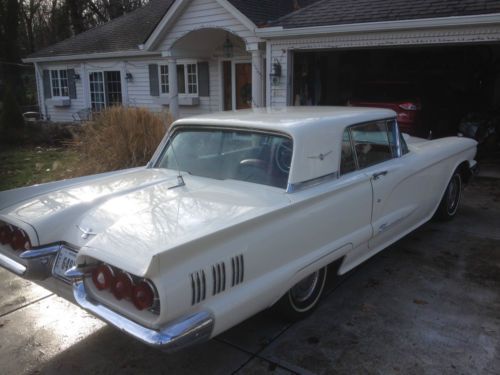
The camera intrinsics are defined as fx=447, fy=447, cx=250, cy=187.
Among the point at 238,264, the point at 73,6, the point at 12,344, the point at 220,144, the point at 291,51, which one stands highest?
the point at 73,6

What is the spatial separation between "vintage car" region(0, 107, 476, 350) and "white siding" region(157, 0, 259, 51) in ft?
24.7

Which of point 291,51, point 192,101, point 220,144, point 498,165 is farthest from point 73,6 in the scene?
point 220,144

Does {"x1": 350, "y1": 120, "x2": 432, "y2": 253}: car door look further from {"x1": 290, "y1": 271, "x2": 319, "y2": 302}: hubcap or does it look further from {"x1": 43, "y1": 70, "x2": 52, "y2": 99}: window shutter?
{"x1": 43, "y1": 70, "x2": 52, "y2": 99}: window shutter

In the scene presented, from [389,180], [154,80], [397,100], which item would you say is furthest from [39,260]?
[154,80]

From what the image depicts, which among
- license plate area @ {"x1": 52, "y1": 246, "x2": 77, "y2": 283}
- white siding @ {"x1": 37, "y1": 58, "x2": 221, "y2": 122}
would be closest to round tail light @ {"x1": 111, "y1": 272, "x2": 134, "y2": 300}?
license plate area @ {"x1": 52, "y1": 246, "x2": 77, "y2": 283}

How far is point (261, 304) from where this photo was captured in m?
2.68

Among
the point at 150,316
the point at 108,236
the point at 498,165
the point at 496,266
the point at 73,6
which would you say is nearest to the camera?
the point at 150,316

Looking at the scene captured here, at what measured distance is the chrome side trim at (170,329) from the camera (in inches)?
84.4

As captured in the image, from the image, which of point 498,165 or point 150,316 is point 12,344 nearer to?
point 150,316

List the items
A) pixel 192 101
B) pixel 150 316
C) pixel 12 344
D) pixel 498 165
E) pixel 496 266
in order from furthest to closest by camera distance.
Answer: pixel 192 101 < pixel 498 165 < pixel 496 266 < pixel 12 344 < pixel 150 316

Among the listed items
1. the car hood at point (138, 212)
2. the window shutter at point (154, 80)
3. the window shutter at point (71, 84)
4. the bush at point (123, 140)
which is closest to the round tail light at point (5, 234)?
the car hood at point (138, 212)

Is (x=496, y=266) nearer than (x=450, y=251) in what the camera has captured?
Yes

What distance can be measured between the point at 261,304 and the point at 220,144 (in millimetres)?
1437

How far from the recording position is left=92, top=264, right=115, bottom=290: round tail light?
240cm
